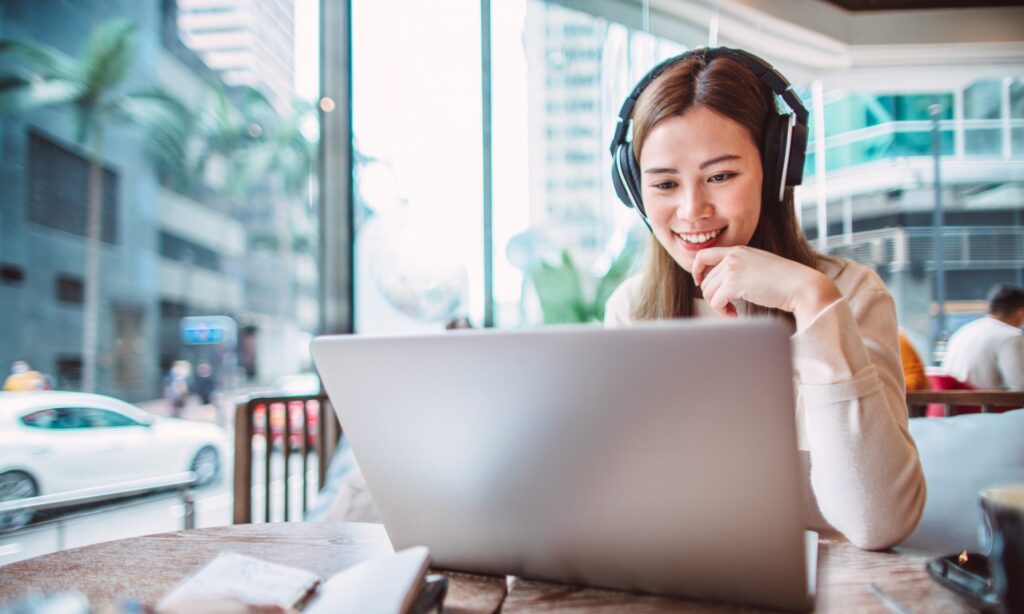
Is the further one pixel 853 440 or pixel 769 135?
pixel 769 135

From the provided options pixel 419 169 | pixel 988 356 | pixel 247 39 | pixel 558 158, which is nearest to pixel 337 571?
pixel 247 39

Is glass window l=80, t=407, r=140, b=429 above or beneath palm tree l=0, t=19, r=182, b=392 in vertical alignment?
beneath

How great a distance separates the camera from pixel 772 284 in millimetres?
714

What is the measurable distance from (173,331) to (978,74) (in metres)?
5.28

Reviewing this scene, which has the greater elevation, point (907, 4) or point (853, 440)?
point (907, 4)

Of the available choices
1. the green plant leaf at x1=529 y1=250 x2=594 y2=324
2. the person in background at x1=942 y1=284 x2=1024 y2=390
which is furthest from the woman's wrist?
the person in background at x1=942 y1=284 x2=1024 y2=390

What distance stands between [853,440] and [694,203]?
43 centimetres

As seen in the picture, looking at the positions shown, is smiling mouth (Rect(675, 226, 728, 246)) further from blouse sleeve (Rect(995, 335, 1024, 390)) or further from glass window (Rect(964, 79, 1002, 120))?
glass window (Rect(964, 79, 1002, 120))

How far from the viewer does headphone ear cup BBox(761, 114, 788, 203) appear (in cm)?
97

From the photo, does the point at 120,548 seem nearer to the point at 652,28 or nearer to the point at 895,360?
the point at 895,360

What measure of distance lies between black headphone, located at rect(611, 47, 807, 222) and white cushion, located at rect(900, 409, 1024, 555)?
50 centimetres

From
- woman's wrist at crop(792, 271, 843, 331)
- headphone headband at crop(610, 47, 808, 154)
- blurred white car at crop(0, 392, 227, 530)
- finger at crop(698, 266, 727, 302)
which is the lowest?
blurred white car at crop(0, 392, 227, 530)

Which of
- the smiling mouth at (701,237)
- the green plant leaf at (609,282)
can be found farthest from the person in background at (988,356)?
the smiling mouth at (701,237)

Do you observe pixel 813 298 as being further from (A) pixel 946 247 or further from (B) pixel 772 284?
(A) pixel 946 247
